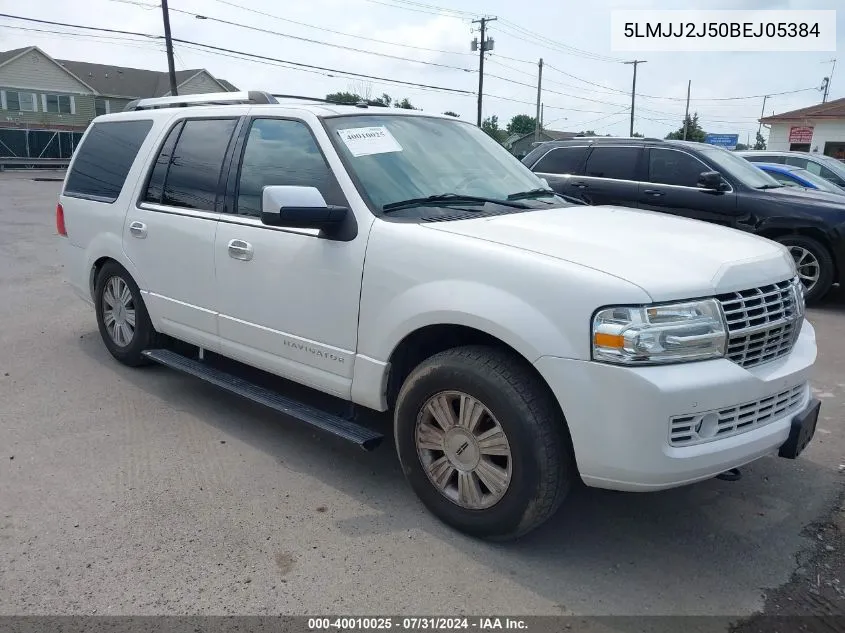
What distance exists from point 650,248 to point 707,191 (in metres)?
5.99

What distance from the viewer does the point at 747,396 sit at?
275 centimetres

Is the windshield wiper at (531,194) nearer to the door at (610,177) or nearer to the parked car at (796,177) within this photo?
the door at (610,177)

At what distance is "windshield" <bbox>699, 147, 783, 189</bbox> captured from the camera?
27.6 ft

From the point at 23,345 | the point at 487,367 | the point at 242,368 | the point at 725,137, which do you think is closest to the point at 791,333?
the point at 487,367

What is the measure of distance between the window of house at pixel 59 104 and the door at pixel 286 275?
5543 centimetres

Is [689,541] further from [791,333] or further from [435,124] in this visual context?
[435,124]

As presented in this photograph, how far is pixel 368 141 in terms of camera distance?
12.3ft

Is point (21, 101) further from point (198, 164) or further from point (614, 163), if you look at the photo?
point (198, 164)

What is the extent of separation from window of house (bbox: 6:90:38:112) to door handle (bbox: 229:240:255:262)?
2153 inches

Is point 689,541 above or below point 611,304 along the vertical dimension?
below

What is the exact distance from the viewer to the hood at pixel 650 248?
2734mm

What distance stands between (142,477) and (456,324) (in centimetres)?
197

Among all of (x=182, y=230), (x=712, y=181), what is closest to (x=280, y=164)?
(x=182, y=230)

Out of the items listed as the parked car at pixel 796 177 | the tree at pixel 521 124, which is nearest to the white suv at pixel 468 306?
the parked car at pixel 796 177
